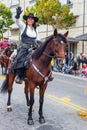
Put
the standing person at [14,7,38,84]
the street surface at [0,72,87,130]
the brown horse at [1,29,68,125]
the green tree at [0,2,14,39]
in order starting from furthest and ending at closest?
the green tree at [0,2,14,39] < the standing person at [14,7,38,84] < the brown horse at [1,29,68,125] < the street surface at [0,72,87,130]

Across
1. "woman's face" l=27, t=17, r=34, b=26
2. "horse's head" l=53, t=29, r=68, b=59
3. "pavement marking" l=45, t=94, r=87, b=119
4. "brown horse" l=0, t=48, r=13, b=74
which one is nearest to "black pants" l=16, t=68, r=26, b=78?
"woman's face" l=27, t=17, r=34, b=26

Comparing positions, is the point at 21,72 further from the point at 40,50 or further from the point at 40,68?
the point at 40,50

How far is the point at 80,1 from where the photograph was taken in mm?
34062

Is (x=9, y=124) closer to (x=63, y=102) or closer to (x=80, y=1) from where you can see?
(x=63, y=102)

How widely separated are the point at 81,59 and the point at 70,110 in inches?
621

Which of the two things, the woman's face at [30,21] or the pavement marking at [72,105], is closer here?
the woman's face at [30,21]

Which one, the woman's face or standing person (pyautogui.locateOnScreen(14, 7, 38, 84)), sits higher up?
the woman's face

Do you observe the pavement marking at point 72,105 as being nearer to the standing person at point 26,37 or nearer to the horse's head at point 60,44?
the standing person at point 26,37

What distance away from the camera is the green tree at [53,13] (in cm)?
3114

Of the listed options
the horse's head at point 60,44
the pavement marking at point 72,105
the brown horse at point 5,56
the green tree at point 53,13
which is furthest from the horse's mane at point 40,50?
the green tree at point 53,13

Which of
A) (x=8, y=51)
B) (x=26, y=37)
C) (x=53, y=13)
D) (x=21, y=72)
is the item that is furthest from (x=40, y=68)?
(x=53, y=13)

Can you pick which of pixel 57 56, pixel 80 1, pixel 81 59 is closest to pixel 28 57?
pixel 57 56

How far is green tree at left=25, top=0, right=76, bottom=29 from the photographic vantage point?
31141 millimetres

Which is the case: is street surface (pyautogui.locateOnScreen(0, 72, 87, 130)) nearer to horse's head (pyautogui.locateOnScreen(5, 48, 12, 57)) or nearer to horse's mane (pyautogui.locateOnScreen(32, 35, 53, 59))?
horse's mane (pyautogui.locateOnScreen(32, 35, 53, 59))
